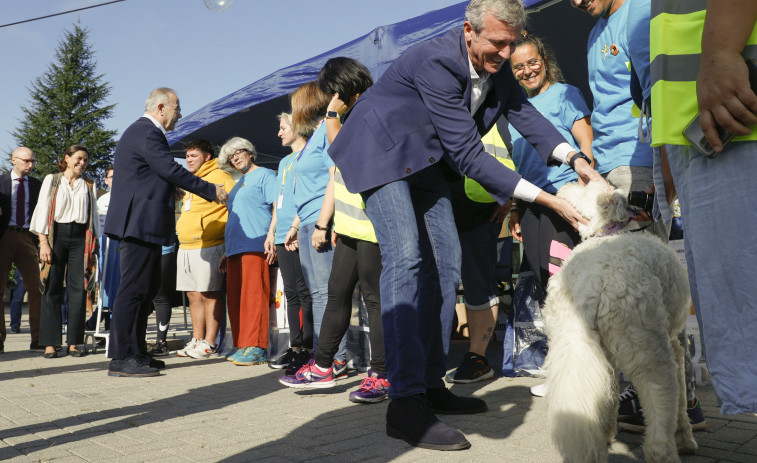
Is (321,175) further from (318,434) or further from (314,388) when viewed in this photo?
(318,434)

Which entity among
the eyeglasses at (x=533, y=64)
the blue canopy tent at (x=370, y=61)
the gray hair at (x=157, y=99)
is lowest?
the eyeglasses at (x=533, y=64)

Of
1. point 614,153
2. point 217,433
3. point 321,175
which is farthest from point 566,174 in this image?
point 217,433

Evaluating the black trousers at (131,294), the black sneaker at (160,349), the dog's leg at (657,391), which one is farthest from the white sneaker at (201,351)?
the dog's leg at (657,391)

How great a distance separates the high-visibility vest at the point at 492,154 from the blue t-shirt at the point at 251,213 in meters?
2.29

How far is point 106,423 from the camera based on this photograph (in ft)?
11.0

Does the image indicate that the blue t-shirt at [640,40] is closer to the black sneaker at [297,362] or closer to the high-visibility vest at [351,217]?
the high-visibility vest at [351,217]

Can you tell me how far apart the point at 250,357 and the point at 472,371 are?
7.99ft

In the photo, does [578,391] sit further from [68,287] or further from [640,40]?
[68,287]

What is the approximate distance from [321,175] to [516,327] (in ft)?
6.32

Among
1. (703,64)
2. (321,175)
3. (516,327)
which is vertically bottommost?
(516,327)

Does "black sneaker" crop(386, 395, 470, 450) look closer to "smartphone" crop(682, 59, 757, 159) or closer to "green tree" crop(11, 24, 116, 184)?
"smartphone" crop(682, 59, 757, 159)

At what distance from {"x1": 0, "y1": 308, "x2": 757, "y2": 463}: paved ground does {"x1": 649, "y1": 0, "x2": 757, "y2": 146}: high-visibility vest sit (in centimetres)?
151

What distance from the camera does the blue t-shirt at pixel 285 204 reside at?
5215 millimetres

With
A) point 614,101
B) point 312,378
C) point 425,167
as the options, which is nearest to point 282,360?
point 312,378
